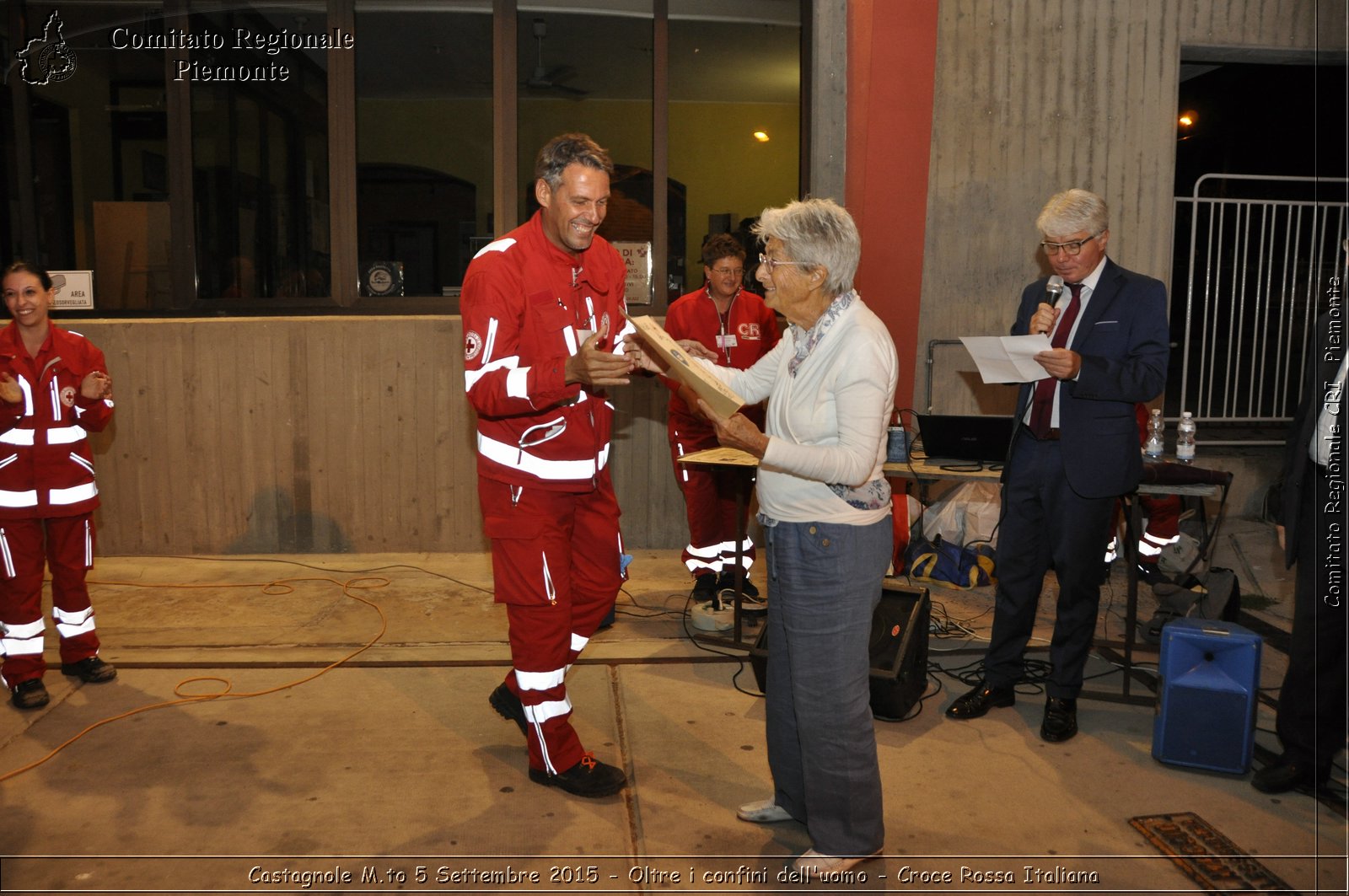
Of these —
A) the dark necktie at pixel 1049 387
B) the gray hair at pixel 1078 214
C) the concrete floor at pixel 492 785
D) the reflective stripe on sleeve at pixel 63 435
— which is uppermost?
the gray hair at pixel 1078 214

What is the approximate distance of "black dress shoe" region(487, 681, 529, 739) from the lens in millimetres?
3867

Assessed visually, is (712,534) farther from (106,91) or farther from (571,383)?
(106,91)

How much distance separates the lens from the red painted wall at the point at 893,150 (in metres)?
6.55

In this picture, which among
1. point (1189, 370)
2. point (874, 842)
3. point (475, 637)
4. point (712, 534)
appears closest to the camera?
point (874, 842)

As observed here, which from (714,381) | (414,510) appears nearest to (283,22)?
(414,510)

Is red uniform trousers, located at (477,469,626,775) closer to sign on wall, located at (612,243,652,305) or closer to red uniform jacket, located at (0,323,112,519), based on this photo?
red uniform jacket, located at (0,323,112,519)

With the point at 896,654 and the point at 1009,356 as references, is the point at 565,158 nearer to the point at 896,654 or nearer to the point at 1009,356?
the point at 1009,356

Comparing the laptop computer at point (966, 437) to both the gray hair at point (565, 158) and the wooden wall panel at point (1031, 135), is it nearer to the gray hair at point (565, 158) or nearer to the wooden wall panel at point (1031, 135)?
the wooden wall panel at point (1031, 135)

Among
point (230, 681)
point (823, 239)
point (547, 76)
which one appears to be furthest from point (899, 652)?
point (547, 76)

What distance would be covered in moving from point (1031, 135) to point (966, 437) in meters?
2.94

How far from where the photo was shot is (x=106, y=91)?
7102 millimetres

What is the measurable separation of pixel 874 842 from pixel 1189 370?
20.9 feet

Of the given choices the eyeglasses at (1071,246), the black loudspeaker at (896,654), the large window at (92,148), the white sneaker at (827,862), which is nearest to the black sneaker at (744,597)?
the black loudspeaker at (896,654)

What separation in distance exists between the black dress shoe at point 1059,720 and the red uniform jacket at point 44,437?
405 cm
